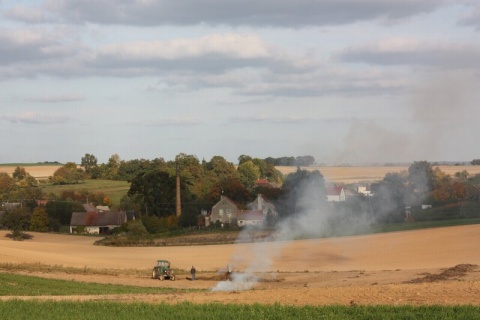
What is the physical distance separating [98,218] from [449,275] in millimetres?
76943

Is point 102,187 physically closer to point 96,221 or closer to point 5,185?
point 5,185

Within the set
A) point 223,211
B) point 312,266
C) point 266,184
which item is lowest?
point 312,266

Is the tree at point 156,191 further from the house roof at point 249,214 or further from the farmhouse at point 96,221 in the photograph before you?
the house roof at point 249,214

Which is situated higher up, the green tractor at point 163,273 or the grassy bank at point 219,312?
the grassy bank at point 219,312

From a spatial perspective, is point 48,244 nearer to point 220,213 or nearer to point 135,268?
point 220,213

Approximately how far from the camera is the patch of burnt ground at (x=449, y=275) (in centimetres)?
4506

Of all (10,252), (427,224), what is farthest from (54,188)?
(427,224)

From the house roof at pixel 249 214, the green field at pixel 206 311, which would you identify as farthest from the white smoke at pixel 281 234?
the house roof at pixel 249 214

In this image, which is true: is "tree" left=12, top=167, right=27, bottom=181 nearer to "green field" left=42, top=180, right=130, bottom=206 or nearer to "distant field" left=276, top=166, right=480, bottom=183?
"green field" left=42, top=180, right=130, bottom=206

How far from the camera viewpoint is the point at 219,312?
2623 centimetres

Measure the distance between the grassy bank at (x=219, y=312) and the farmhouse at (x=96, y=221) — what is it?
84656mm

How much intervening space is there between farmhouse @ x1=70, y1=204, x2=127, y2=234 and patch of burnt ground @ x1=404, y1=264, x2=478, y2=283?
223 feet

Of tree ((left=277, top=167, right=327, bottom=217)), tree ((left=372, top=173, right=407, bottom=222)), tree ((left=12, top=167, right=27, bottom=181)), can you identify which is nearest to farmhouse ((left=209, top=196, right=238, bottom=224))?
tree ((left=372, top=173, right=407, bottom=222))

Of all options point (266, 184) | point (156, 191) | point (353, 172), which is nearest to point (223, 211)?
point (156, 191)
